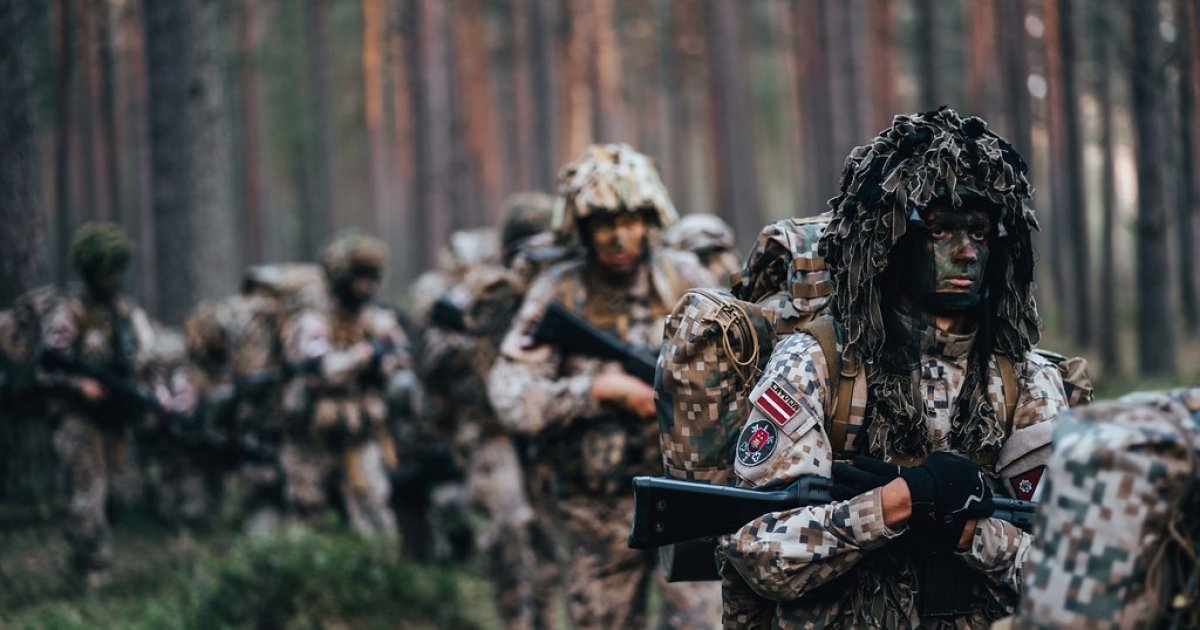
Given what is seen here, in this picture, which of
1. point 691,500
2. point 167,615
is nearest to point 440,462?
point 167,615

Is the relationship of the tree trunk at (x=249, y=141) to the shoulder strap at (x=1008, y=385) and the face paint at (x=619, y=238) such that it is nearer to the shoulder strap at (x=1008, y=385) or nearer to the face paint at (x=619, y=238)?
the face paint at (x=619, y=238)

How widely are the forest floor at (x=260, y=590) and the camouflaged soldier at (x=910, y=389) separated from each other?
5554mm

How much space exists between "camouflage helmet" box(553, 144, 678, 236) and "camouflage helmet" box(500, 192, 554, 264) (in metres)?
2.91

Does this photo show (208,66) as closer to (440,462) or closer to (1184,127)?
(440,462)

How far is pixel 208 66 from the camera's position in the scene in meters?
16.1

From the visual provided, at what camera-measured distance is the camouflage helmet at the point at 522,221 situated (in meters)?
10.1

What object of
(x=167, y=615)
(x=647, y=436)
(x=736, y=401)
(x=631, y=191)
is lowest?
(x=167, y=615)

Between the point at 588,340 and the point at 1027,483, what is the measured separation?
125 inches

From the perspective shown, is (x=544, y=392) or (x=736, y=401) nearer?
(x=736, y=401)

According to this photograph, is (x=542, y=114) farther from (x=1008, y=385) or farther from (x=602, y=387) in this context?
(x=1008, y=385)

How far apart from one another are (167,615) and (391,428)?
373 centimetres

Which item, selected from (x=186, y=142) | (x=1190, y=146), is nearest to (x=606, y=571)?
(x=1190, y=146)

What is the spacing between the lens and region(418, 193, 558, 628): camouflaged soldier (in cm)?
889

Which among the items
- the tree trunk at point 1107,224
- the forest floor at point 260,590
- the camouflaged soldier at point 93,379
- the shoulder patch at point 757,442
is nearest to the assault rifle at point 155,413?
the camouflaged soldier at point 93,379
